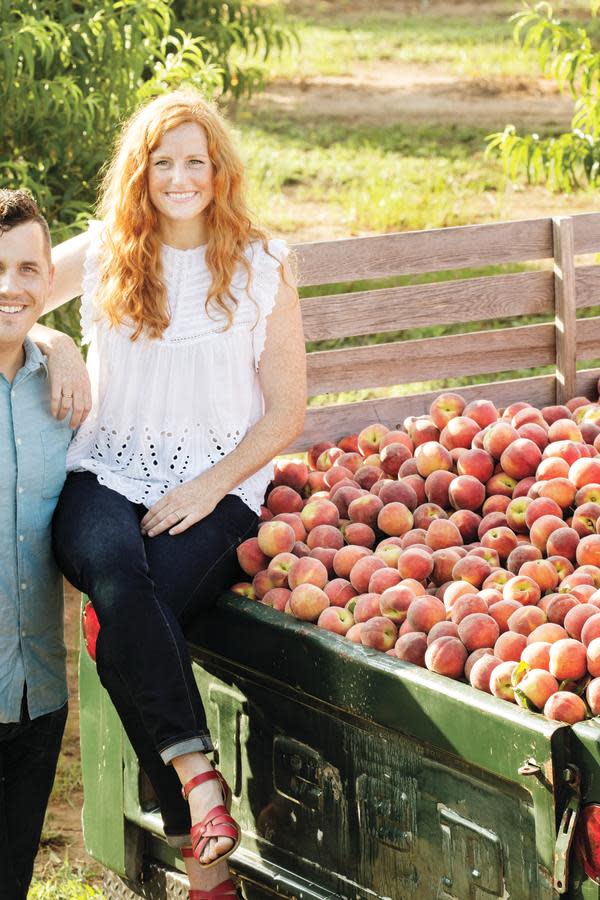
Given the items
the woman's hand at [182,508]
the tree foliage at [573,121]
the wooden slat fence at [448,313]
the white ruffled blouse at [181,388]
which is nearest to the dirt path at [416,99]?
the tree foliage at [573,121]

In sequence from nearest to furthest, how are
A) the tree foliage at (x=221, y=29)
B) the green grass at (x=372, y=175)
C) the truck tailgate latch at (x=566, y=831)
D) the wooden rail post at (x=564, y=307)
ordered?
the truck tailgate latch at (x=566, y=831)
the wooden rail post at (x=564, y=307)
the tree foliage at (x=221, y=29)
the green grass at (x=372, y=175)

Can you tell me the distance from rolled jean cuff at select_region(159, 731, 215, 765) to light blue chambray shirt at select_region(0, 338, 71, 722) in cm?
36

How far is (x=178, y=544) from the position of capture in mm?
2803

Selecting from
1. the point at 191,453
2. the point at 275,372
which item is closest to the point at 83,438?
the point at 191,453

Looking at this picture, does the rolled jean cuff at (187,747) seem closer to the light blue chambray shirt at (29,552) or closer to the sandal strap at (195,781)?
the sandal strap at (195,781)

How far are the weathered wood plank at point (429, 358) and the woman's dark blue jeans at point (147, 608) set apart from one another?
124 centimetres

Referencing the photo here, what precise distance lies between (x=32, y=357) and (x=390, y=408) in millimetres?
1426

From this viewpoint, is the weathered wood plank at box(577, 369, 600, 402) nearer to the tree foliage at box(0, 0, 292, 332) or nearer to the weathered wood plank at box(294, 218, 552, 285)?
the weathered wood plank at box(294, 218, 552, 285)

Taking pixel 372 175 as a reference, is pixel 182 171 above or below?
above

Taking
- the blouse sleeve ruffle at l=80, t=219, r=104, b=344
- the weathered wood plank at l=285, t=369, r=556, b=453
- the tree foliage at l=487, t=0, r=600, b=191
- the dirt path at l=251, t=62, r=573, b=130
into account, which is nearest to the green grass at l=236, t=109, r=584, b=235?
the dirt path at l=251, t=62, r=573, b=130

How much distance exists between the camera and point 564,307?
4277 millimetres

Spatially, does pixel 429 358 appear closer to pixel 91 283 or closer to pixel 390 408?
pixel 390 408

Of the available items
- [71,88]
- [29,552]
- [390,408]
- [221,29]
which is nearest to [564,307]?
[390,408]

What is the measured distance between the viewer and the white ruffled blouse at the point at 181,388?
3027 mm
